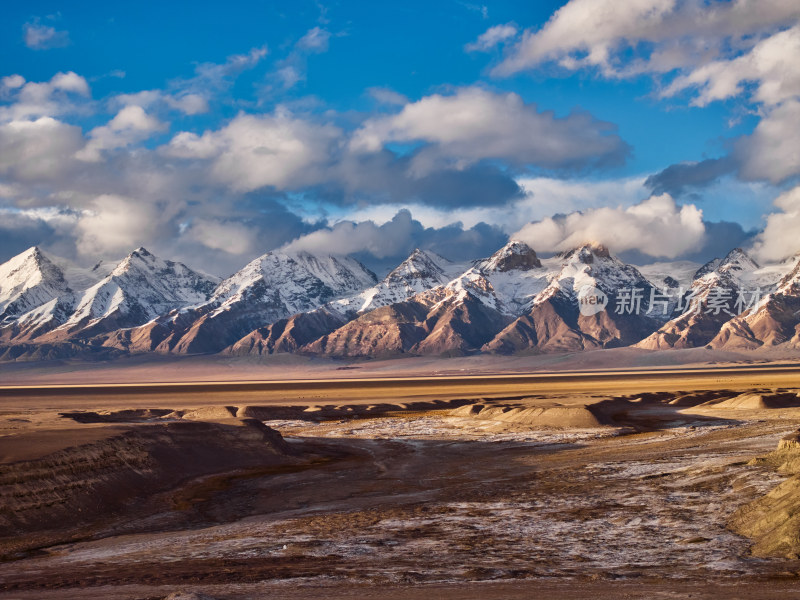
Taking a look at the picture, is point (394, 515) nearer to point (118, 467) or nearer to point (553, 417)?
point (118, 467)

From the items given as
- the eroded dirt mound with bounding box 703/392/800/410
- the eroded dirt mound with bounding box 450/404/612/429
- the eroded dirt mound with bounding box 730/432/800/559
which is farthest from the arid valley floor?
the eroded dirt mound with bounding box 703/392/800/410

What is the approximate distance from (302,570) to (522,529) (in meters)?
8.29

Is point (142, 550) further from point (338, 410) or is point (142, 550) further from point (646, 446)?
point (338, 410)

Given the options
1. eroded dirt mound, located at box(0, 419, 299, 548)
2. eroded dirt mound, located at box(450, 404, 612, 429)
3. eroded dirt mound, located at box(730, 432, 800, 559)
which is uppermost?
eroded dirt mound, located at box(730, 432, 800, 559)

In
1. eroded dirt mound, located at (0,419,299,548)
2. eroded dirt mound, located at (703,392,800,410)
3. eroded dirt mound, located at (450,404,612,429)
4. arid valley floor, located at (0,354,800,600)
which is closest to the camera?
arid valley floor, located at (0,354,800,600)

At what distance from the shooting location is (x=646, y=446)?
49812mm

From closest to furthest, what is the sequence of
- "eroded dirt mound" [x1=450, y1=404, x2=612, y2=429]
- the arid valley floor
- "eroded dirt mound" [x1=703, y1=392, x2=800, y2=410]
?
1. the arid valley floor
2. "eroded dirt mound" [x1=450, y1=404, x2=612, y2=429]
3. "eroded dirt mound" [x1=703, y1=392, x2=800, y2=410]

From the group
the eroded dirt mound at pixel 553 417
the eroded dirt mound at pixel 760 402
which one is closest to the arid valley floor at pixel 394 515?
the eroded dirt mound at pixel 553 417

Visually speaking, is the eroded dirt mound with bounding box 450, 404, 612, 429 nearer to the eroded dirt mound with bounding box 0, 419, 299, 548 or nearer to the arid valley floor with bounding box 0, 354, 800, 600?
the arid valley floor with bounding box 0, 354, 800, 600

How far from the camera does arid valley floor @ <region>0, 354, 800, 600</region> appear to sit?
20125mm

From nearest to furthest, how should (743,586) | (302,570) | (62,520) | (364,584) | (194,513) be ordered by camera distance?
(743,586) → (364,584) → (302,570) → (62,520) → (194,513)

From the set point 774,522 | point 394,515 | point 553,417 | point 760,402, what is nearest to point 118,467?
point 394,515

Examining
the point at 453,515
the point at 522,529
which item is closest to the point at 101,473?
the point at 453,515

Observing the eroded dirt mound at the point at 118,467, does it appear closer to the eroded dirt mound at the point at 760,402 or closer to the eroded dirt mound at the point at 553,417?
the eroded dirt mound at the point at 553,417
